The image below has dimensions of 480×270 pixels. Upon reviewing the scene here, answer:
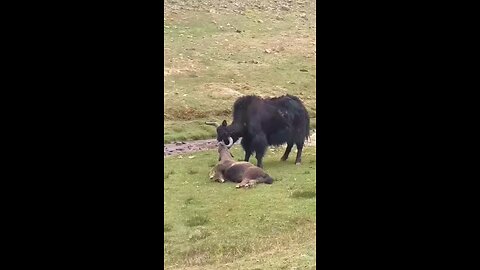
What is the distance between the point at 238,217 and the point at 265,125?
19.7 inches

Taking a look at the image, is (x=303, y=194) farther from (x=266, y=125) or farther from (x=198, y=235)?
(x=198, y=235)

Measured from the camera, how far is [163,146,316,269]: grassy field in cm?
276

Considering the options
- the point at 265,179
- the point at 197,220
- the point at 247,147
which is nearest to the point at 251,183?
the point at 265,179

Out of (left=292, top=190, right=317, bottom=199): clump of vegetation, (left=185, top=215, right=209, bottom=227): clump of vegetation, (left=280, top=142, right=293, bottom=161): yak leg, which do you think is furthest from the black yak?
(left=185, top=215, right=209, bottom=227): clump of vegetation

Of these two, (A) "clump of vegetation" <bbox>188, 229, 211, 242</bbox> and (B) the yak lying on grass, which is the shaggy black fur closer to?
(B) the yak lying on grass

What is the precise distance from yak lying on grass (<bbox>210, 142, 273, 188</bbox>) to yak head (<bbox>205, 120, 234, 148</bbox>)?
1 cm
